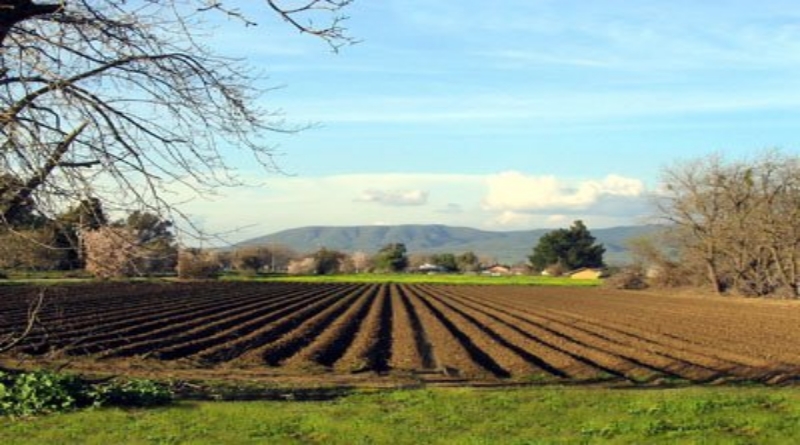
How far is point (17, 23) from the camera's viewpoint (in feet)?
26.4

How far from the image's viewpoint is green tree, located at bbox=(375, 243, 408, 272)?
157 m

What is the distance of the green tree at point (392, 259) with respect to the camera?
157 m

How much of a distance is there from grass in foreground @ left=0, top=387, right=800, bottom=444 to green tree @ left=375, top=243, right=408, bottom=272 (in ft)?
478

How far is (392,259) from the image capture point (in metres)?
157

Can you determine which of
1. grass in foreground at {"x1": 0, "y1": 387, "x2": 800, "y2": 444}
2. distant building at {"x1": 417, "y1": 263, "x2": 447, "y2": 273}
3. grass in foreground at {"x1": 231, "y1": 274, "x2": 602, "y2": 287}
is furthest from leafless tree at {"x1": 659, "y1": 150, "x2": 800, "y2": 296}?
distant building at {"x1": 417, "y1": 263, "x2": 447, "y2": 273}

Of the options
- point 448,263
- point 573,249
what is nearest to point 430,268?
point 448,263

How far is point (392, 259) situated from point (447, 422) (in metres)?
148

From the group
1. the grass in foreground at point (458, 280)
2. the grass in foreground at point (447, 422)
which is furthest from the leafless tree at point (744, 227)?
the grass in foreground at point (447, 422)

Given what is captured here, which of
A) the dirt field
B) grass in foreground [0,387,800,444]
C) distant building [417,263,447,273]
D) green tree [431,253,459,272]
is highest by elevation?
green tree [431,253,459,272]

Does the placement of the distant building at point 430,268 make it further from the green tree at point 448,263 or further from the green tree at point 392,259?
the green tree at point 392,259

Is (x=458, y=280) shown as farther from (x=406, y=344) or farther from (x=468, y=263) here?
(x=406, y=344)

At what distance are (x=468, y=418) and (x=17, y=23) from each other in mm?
6524

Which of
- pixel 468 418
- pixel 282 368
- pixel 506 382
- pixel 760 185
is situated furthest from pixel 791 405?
pixel 760 185

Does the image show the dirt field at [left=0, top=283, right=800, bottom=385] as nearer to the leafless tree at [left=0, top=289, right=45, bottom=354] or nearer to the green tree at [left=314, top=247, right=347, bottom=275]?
the leafless tree at [left=0, top=289, right=45, bottom=354]
